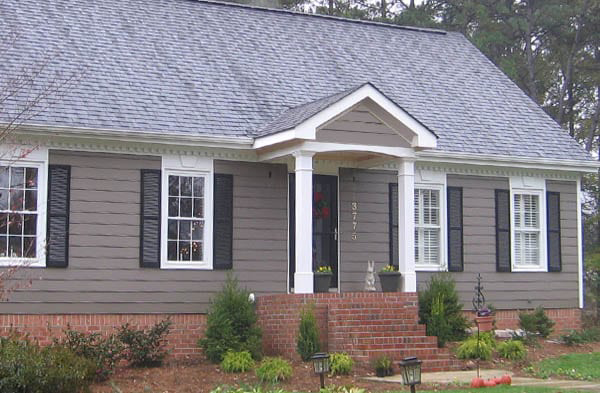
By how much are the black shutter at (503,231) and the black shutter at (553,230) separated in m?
1.07

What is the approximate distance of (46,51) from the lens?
17.3 m

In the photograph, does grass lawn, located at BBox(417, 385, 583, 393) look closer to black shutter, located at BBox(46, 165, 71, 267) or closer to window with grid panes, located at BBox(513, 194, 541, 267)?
black shutter, located at BBox(46, 165, 71, 267)

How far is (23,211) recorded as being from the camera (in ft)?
51.0

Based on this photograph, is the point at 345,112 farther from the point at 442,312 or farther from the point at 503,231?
the point at 503,231

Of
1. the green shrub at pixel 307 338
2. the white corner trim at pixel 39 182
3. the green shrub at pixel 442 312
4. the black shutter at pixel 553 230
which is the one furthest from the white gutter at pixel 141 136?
the black shutter at pixel 553 230

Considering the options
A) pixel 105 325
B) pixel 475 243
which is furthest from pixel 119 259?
pixel 475 243

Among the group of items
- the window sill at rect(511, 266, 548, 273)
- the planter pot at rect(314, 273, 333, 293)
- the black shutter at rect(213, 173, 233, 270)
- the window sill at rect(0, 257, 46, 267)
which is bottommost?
the planter pot at rect(314, 273, 333, 293)

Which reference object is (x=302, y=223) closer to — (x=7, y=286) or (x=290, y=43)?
(x=7, y=286)

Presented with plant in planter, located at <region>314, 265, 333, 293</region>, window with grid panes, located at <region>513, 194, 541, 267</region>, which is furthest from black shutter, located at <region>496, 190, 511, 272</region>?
plant in planter, located at <region>314, 265, 333, 293</region>

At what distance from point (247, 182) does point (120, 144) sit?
2.41m

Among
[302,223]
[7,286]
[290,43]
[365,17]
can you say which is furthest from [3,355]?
[365,17]

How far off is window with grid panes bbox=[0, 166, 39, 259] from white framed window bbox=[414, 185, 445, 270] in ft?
24.2

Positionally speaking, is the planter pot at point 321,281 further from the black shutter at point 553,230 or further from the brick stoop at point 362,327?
A: the black shutter at point 553,230

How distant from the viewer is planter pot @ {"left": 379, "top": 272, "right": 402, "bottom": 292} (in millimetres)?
17125
